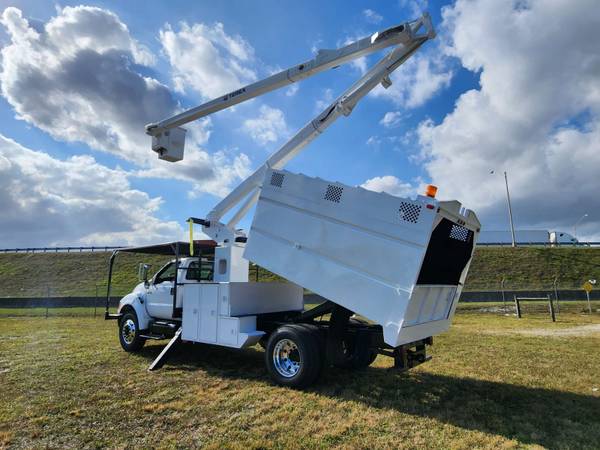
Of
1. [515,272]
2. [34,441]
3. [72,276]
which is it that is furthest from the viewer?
[72,276]

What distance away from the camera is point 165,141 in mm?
9312

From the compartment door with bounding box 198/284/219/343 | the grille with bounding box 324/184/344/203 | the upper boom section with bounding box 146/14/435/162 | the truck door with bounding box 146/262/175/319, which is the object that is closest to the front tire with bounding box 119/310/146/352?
the truck door with bounding box 146/262/175/319

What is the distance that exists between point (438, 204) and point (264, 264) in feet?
9.14

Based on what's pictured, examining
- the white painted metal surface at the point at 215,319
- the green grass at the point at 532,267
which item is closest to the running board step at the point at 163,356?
the white painted metal surface at the point at 215,319

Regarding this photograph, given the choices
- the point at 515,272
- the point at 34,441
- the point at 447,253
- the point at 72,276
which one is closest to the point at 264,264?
the point at 447,253

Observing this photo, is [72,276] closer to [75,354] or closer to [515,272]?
[75,354]

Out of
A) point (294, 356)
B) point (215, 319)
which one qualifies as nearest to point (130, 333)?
point (215, 319)

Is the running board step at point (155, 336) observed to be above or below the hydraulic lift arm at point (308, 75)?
below

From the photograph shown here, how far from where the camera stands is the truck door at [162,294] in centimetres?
856

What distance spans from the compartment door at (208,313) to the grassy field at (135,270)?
2574 centimetres

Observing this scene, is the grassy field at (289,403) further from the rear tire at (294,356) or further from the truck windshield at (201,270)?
the truck windshield at (201,270)

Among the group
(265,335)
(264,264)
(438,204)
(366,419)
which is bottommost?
(366,419)

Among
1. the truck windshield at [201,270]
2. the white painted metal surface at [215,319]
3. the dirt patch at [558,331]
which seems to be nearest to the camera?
the white painted metal surface at [215,319]

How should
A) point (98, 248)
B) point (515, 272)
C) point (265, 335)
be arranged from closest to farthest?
point (265, 335), point (515, 272), point (98, 248)
